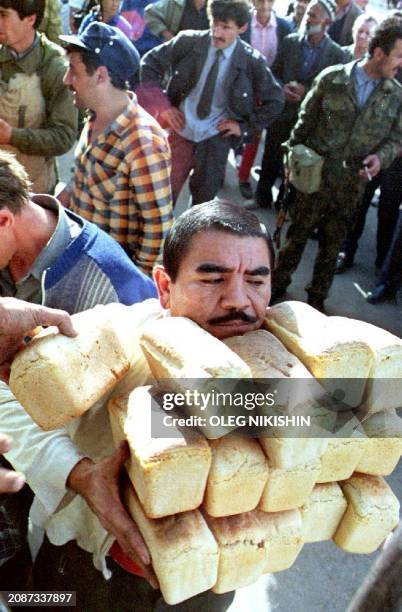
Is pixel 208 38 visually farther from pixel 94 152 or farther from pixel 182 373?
pixel 182 373

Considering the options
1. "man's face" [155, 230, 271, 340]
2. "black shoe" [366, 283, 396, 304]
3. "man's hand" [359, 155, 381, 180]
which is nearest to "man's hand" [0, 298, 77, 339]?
"man's face" [155, 230, 271, 340]

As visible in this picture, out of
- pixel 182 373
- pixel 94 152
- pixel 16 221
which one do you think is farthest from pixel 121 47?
pixel 182 373

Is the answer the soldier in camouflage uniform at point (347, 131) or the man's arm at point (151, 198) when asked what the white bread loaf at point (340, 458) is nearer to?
the man's arm at point (151, 198)

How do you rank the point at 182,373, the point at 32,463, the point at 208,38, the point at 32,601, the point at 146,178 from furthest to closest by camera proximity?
the point at 208,38 → the point at 146,178 → the point at 32,601 → the point at 32,463 → the point at 182,373

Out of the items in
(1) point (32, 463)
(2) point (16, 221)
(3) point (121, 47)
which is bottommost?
(1) point (32, 463)

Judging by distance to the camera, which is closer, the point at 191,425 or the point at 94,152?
the point at 191,425

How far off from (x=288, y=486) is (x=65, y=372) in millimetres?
533

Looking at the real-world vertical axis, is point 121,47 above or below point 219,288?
above

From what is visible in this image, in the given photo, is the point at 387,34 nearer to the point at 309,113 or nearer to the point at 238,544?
the point at 309,113

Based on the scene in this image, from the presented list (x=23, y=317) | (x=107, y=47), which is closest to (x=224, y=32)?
(x=107, y=47)

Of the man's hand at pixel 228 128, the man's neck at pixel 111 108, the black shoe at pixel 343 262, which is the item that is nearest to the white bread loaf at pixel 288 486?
the man's neck at pixel 111 108

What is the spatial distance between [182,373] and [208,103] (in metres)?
3.66

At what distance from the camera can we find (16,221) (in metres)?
1.94
